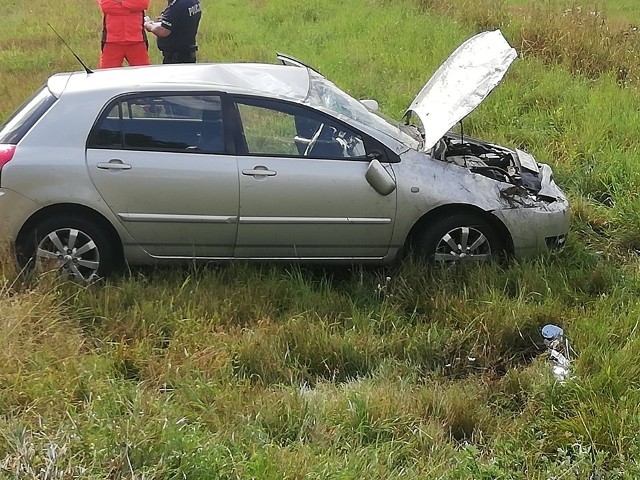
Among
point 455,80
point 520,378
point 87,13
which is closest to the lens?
point 520,378

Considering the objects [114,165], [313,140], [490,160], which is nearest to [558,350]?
[490,160]

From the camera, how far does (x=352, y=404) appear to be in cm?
380

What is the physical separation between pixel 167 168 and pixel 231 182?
426 mm

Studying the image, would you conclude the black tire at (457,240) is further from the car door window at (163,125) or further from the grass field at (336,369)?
the car door window at (163,125)

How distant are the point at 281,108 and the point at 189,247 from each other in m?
1.14

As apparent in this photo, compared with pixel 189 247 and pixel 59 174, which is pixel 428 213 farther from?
pixel 59 174

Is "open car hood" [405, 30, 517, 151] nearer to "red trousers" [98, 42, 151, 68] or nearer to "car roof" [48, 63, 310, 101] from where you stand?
"car roof" [48, 63, 310, 101]

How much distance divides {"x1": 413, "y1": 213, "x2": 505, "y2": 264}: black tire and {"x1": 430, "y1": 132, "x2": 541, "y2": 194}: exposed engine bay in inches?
15.4

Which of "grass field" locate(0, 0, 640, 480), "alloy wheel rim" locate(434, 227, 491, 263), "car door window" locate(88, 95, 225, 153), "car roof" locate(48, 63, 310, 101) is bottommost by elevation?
"grass field" locate(0, 0, 640, 480)

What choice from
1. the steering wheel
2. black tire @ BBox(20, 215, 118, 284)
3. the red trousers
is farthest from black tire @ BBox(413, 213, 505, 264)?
the red trousers

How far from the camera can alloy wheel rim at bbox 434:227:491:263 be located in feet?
17.0

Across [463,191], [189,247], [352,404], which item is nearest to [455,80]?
[463,191]

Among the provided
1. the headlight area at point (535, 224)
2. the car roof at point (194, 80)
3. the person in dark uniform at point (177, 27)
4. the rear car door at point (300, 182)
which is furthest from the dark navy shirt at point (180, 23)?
the headlight area at point (535, 224)

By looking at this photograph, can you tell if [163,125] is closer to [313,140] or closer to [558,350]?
[313,140]
